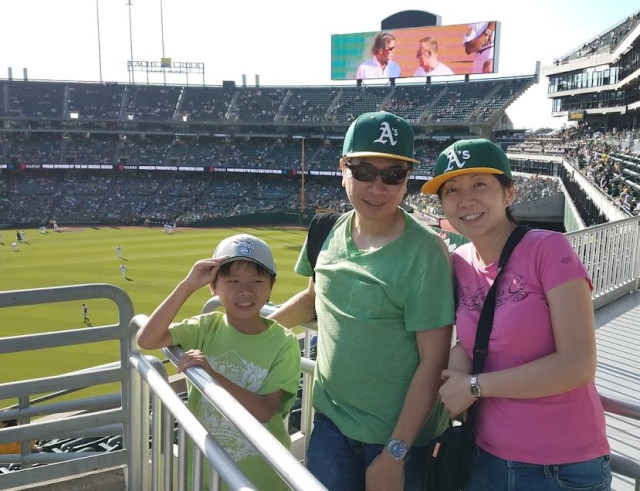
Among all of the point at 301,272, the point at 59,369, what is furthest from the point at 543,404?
the point at 59,369

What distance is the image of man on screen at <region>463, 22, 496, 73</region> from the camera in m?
49.3

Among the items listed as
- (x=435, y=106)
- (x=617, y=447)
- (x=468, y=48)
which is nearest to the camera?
(x=617, y=447)

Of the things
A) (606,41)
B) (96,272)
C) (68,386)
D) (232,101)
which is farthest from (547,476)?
(232,101)

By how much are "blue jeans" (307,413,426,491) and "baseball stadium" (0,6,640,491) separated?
19.6 inches

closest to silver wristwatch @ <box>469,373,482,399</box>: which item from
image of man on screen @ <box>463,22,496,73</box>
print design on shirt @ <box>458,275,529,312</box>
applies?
print design on shirt @ <box>458,275,529,312</box>

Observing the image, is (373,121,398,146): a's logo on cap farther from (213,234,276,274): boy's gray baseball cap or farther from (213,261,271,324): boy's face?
(213,261,271,324): boy's face

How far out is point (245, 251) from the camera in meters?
2.40

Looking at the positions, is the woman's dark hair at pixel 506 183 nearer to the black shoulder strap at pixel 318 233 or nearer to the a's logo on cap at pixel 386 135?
the a's logo on cap at pixel 386 135

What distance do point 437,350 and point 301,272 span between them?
89 cm

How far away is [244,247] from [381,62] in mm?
56785

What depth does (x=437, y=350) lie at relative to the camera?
1947 mm

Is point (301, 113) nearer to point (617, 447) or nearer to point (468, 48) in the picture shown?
point (468, 48)

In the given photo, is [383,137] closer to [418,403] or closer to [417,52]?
[418,403]

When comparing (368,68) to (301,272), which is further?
(368,68)
